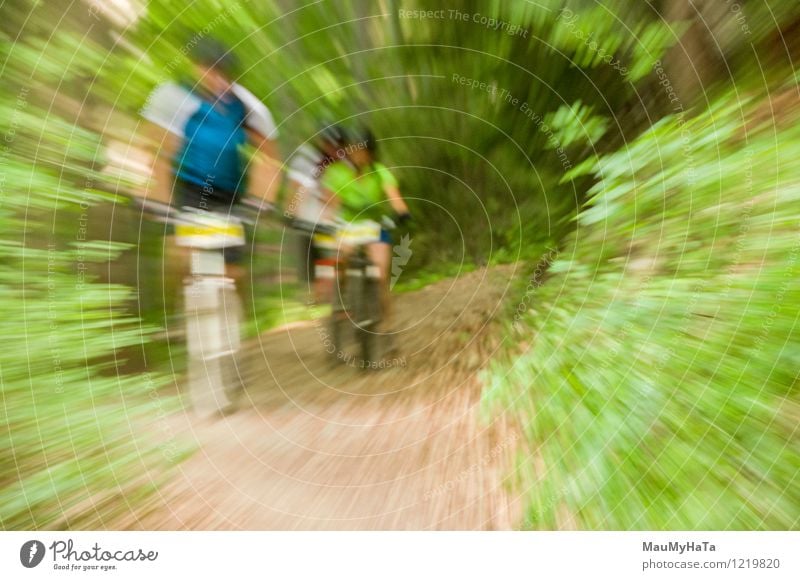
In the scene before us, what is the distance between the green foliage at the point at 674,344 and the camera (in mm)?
836

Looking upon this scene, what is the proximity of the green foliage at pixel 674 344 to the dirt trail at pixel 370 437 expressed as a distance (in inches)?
2.7

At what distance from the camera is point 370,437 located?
0.88m

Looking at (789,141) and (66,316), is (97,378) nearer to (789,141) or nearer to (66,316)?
(66,316)

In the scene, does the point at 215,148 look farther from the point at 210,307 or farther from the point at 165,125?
the point at 210,307

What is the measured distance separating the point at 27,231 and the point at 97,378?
275 mm

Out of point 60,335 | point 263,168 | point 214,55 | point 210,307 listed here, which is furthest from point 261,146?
point 60,335

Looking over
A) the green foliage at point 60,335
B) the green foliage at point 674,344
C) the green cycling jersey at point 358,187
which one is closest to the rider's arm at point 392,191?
the green cycling jersey at point 358,187

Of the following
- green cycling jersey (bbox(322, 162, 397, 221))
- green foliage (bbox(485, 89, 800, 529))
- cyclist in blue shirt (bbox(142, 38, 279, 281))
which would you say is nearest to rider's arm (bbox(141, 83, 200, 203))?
cyclist in blue shirt (bbox(142, 38, 279, 281))

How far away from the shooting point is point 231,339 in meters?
0.86

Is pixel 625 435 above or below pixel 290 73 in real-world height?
below

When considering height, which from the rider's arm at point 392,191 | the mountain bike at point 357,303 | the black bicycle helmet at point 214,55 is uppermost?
the black bicycle helmet at point 214,55

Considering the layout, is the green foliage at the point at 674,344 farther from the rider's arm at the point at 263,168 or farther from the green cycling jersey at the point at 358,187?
the rider's arm at the point at 263,168
